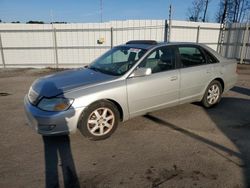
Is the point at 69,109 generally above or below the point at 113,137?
above

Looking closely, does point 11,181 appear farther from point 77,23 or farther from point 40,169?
point 77,23

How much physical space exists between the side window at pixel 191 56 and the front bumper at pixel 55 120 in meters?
2.45

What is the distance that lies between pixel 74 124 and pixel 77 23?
9.84 m

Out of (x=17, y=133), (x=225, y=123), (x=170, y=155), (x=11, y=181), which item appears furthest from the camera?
(x=225, y=123)

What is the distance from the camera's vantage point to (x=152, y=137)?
3842 mm

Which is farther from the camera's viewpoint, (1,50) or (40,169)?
(1,50)

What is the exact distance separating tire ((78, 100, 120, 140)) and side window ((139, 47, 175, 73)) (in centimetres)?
115

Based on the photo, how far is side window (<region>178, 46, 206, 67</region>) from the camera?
14.9 ft

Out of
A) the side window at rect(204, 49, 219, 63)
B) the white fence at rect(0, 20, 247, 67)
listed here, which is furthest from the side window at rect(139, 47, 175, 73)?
the white fence at rect(0, 20, 247, 67)

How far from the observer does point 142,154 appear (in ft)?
10.8

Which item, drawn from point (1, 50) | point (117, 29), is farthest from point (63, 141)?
point (1, 50)

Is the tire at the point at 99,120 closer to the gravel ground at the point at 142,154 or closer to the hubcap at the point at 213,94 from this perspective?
the gravel ground at the point at 142,154

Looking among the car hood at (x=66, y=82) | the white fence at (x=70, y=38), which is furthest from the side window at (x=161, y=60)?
the white fence at (x=70, y=38)

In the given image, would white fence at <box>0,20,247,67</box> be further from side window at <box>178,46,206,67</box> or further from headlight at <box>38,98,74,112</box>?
headlight at <box>38,98,74,112</box>
